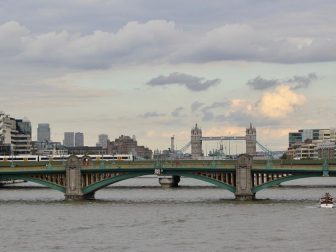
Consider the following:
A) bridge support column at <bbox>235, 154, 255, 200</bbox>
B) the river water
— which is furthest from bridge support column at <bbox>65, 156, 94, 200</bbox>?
bridge support column at <bbox>235, 154, 255, 200</bbox>

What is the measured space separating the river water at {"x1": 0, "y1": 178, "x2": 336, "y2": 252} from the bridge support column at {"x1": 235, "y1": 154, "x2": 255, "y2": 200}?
2.60 meters

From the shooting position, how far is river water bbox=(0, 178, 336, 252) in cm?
8544

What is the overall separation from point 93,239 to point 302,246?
17.4 meters

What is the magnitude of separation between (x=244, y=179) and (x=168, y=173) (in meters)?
10.4

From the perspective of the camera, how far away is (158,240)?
89125 millimetres

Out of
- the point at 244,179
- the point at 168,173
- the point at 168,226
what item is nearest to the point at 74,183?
the point at 168,173

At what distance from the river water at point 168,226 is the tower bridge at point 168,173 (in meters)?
3.42

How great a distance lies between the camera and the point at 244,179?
5320 inches

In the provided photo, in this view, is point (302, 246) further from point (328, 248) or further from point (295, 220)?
point (295, 220)

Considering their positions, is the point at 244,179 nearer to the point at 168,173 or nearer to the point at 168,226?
the point at 168,173

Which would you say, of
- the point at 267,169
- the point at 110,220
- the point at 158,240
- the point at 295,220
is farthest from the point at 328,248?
the point at 267,169

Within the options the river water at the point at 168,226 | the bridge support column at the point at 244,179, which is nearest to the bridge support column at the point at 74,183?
the river water at the point at 168,226

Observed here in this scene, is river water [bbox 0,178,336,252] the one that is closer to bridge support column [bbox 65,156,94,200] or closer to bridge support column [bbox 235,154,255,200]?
bridge support column [bbox 235,154,255,200]

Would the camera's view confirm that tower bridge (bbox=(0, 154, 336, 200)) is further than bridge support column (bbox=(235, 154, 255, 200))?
Yes
